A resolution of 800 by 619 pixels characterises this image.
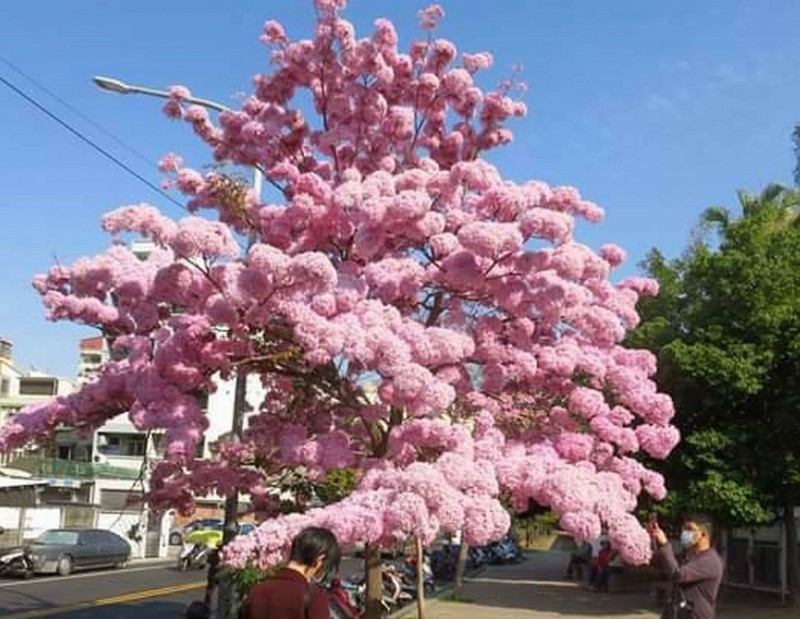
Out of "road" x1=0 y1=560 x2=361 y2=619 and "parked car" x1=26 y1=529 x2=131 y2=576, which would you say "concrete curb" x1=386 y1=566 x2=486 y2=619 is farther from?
"parked car" x1=26 y1=529 x2=131 y2=576

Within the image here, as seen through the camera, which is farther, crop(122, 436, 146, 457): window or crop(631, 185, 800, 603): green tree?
crop(122, 436, 146, 457): window

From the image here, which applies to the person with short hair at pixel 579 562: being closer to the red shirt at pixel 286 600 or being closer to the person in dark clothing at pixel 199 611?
the person in dark clothing at pixel 199 611

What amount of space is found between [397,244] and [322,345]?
179 centimetres

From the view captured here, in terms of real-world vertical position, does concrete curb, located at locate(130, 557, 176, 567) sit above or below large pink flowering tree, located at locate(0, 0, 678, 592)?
below

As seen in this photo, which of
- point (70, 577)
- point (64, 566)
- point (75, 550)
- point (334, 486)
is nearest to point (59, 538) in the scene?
point (75, 550)

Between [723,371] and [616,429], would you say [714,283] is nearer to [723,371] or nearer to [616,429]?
[723,371]

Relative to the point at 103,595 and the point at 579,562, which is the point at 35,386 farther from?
the point at 103,595

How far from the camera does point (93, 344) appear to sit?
8044 cm

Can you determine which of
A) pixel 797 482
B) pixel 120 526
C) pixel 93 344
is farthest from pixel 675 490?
pixel 93 344

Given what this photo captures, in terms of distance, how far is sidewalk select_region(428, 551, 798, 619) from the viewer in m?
19.6

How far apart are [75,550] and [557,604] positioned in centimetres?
1395

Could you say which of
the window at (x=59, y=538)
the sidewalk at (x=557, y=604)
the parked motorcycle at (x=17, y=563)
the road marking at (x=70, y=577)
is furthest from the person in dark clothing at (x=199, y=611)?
the window at (x=59, y=538)

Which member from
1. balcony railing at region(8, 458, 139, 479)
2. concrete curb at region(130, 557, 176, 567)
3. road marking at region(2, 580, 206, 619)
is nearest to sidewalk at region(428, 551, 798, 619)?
road marking at region(2, 580, 206, 619)

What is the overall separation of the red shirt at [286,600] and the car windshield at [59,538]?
86.3 ft
